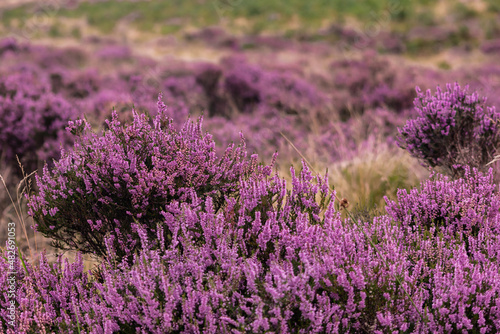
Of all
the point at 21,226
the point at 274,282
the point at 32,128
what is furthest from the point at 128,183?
the point at 32,128

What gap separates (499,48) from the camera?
20.2 m

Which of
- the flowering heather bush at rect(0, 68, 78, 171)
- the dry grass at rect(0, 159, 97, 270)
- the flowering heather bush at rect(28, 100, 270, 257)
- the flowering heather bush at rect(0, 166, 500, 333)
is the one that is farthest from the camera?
the flowering heather bush at rect(0, 68, 78, 171)

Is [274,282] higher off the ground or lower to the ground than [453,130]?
lower

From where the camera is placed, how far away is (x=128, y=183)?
2.20 metres

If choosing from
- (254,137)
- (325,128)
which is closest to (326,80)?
(325,128)

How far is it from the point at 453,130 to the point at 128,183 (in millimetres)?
2262

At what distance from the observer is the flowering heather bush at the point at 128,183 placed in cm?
221

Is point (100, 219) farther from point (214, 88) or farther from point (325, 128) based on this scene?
point (214, 88)

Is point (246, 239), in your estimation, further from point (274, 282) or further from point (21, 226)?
point (21, 226)

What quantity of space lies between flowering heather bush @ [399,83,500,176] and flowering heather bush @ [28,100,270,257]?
56.1 inches

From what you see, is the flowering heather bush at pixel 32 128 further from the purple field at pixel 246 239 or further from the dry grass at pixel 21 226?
the purple field at pixel 246 239

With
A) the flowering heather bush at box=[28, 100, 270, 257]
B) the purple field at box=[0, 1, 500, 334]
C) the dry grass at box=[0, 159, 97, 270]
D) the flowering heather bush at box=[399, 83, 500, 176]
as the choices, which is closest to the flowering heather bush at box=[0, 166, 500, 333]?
the purple field at box=[0, 1, 500, 334]

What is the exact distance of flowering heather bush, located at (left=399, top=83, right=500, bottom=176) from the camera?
3.06 meters

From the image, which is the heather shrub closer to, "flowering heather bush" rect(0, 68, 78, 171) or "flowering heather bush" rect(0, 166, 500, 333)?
"flowering heather bush" rect(0, 166, 500, 333)
